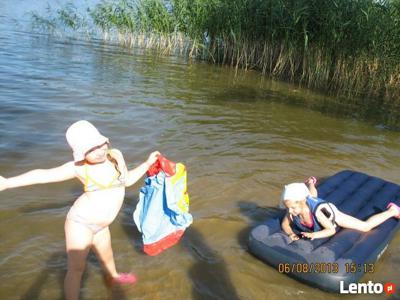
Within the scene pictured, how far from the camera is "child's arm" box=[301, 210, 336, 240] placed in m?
3.83

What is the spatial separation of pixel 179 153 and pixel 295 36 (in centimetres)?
695

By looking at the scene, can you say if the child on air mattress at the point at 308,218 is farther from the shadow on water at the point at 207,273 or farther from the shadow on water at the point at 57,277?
the shadow on water at the point at 57,277

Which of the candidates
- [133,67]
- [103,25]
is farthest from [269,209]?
[103,25]

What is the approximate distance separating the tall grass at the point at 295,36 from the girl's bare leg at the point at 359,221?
280 inches

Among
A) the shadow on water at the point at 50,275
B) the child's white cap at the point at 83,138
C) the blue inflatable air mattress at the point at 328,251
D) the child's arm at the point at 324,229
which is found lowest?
the shadow on water at the point at 50,275

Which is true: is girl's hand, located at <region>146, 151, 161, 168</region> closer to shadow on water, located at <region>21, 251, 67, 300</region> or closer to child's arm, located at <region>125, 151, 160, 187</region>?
child's arm, located at <region>125, 151, 160, 187</region>

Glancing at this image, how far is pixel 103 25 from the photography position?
17.0 m

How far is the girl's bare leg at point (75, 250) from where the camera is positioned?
2.96 m

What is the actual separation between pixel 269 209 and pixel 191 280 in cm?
172

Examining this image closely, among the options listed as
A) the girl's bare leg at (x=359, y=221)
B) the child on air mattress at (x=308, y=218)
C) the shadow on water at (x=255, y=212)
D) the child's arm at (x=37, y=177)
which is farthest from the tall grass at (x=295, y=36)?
the child's arm at (x=37, y=177)

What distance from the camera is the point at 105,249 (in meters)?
3.29

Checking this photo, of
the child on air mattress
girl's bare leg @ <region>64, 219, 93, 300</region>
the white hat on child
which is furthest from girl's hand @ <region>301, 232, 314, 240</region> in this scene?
girl's bare leg @ <region>64, 219, 93, 300</region>

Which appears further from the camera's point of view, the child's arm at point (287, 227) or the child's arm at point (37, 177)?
the child's arm at point (287, 227)

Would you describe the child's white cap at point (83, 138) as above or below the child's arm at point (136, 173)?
above
